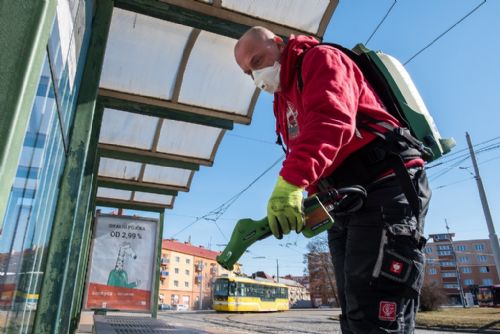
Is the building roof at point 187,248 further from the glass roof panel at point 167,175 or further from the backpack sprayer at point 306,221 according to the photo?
the backpack sprayer at point 306,221

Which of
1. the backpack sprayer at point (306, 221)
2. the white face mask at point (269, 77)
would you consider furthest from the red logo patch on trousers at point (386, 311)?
the white face mask at point (269, 77)

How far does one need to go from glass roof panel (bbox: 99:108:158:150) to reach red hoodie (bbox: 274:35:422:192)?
10.8ft

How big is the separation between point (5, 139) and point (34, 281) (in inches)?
81.0

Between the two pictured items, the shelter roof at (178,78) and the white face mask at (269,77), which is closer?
the white face mask at (269,77)

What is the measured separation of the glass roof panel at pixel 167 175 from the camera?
6.18 metres

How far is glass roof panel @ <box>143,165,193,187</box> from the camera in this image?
243 inches

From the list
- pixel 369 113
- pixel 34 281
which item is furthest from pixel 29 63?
pixel 34 281

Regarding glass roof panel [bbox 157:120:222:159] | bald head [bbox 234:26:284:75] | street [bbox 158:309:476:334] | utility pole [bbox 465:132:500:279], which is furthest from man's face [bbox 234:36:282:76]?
utility pole [bbox 465:132:500:279]

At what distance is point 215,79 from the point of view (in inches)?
163

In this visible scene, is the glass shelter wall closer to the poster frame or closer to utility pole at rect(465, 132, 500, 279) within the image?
the poster frame

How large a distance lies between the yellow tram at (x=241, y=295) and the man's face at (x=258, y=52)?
26114mm

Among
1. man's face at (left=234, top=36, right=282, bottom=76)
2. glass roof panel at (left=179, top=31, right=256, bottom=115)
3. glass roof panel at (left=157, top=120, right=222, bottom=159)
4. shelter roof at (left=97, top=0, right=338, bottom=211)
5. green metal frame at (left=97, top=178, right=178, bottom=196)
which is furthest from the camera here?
green metal frame at (left=97, top=178, right=178, bottom=196)

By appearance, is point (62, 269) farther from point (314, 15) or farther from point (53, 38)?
point (314, 15)

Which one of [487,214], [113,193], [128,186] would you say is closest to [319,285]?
[487,214]
